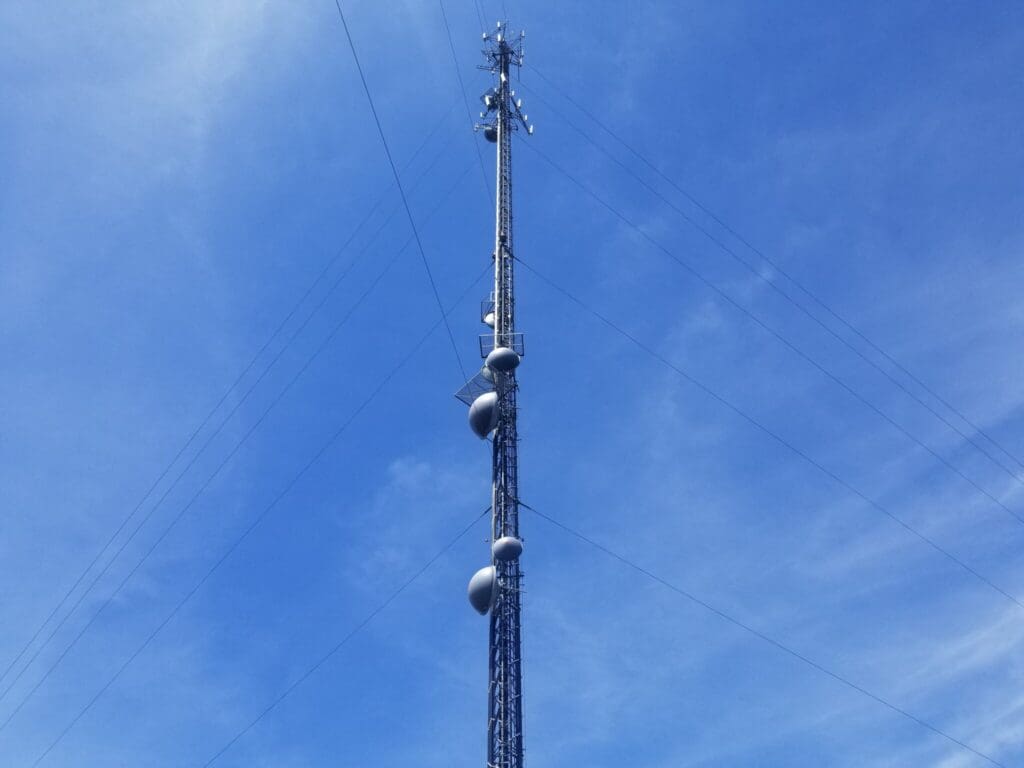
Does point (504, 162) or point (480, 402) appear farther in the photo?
point (504, 162)

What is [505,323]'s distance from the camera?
41.7 metres

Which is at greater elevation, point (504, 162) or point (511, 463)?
point (504, 162)

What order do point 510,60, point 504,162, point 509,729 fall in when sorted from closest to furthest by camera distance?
point 509,729 → point 504,162 → point 510,60

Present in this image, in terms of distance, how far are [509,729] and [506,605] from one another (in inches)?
152

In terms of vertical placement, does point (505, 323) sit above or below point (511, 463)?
above

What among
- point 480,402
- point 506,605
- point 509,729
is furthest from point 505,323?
point 509,729

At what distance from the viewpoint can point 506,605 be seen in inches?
1471

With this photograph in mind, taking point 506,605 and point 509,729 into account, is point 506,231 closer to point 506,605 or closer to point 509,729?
point 506,605

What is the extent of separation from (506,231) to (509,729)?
17.8 meters

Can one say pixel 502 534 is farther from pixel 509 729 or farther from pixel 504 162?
pixel 504 162

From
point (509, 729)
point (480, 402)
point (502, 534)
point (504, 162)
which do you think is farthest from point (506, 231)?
point (509, 729)

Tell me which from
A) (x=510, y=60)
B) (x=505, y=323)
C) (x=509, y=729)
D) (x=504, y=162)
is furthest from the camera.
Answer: (x=510, y=60)

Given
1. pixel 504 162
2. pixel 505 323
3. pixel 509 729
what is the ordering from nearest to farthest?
1. pixel 509 729
2. pixel 505 323
3. pixel 504 162

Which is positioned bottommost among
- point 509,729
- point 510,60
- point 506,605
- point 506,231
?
point 509,729
